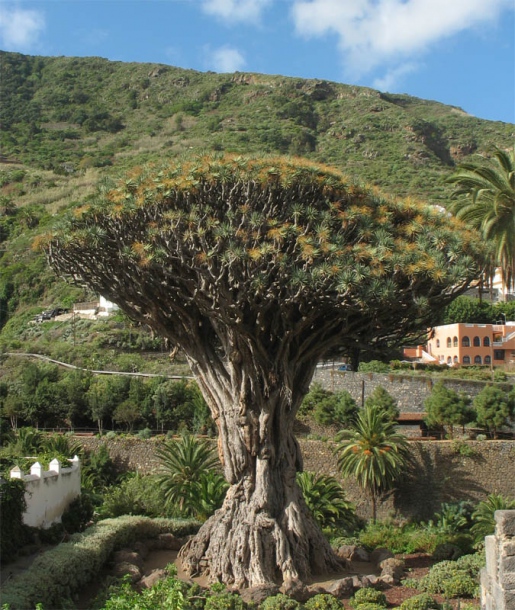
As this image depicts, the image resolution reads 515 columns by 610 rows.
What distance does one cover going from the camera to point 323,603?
40.6 feet

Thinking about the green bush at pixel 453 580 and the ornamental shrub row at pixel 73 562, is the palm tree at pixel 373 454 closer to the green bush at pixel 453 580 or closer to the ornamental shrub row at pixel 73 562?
the ornamental shrub row at pixel 73 562

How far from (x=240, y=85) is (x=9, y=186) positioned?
34767 mm

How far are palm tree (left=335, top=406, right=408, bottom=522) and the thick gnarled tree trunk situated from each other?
826cm

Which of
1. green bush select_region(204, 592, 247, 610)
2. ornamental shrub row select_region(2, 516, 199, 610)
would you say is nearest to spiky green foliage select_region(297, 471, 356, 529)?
ornamental shrub row select_region(2, 516, 199, 610)

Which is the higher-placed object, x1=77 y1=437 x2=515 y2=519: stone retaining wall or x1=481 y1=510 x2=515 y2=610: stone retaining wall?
x1=481 y1=510 x2=515 y2=610: stone retaining wall

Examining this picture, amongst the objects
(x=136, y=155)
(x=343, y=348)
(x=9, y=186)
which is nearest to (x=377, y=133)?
(x=136, y=155)

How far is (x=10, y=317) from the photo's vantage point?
54.3 m

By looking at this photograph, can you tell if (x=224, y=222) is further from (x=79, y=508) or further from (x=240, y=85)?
(x=240, y=85)

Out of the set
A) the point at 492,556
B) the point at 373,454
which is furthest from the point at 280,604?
the point at 373,454

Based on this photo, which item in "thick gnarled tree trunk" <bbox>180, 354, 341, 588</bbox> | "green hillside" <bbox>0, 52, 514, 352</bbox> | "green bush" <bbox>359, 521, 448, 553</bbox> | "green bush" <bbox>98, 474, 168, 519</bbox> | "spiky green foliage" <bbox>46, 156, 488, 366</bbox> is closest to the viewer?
"spiky green foliage" <bbox>46, 156, 488, 366</bbox>

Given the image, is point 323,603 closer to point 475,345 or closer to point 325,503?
point 325,503

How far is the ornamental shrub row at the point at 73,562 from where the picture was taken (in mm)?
11828

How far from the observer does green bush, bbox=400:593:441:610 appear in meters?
12.0

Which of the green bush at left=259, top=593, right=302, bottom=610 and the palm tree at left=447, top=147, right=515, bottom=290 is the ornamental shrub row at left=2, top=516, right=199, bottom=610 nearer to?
the green bush at left=259, top=593, right=302, bottom=610
